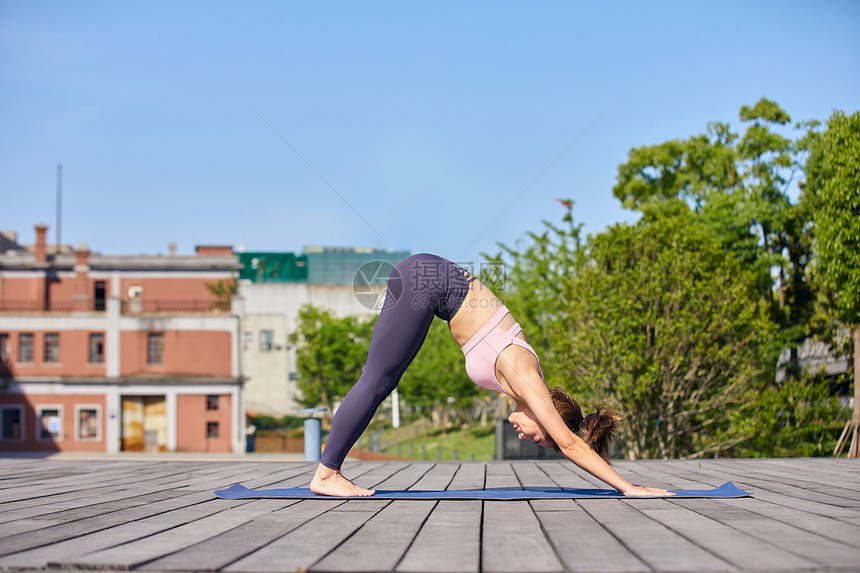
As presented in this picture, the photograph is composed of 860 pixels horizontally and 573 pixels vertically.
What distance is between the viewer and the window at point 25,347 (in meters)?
34.9

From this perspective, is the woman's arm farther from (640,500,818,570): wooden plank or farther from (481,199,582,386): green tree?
(481,199,582,386): green tree

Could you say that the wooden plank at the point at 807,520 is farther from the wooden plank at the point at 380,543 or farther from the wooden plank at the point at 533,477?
the wooden plank at the point at 380,543

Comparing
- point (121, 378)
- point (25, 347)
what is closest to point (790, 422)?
point (121, 378)

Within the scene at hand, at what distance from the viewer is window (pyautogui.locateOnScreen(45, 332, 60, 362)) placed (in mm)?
34938

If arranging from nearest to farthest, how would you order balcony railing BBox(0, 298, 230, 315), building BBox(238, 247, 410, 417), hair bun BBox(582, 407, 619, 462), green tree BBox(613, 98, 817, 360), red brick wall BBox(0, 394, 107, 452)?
1. hair bun BBox(582, 407, 619, 462)
2. green tree BBox(613, 98, 817, 360)
3. red brick wall BBox(0, 394, 107, 452)
4. balcony railing BBox(0, 298, 230, 315)
5. building BBox(238, 247, 410, 417)

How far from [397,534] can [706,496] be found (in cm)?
192

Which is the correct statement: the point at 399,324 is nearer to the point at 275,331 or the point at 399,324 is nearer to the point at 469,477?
the point at 469,477

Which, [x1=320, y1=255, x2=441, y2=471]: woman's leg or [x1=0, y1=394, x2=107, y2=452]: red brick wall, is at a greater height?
[x1=320, y1=255, x2=441, y2=471]: woman's leg

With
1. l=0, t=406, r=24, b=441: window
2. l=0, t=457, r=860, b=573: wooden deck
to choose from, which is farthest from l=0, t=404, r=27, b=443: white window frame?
l=0, t=457, r=860, b=573: wooden deck

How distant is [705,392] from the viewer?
1839 cm

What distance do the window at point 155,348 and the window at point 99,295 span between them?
3.96 meters

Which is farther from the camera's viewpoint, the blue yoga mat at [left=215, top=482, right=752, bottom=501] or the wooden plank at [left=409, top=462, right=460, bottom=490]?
the wooden plank at [left=409, top=462, right=460, bottom=490]

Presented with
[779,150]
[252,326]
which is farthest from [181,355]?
[779,150]

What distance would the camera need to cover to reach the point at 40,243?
3828 cm
